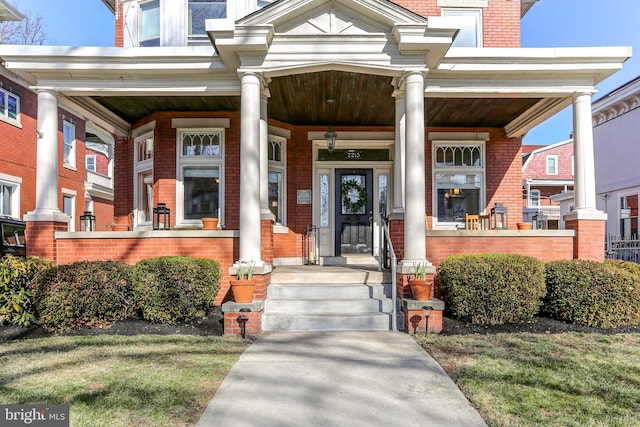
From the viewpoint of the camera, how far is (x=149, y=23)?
8.84m

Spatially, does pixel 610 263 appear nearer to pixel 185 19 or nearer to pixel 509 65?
→ pixel 509 65

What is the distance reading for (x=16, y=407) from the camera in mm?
3207

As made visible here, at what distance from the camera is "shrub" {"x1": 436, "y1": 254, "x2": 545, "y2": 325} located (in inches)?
224

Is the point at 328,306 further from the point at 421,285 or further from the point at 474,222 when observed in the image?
the point at 474,222

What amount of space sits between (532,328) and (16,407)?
18.5ft

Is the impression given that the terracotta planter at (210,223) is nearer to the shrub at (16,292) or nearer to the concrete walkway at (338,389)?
the shrub at (16,292)

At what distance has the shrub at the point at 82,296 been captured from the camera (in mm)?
Answer: 5562

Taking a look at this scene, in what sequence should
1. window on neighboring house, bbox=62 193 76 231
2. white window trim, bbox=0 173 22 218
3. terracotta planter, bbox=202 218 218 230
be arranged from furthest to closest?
window on neighboring house, bbox=62 193 76 231 → white window trim, bbox=0 173 22 218 → terracotta planter, bbox=202 218 218 230

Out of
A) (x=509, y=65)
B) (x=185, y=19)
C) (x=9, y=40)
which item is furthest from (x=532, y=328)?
(x=9, y=40)

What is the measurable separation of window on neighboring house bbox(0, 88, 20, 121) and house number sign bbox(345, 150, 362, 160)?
10572 mm

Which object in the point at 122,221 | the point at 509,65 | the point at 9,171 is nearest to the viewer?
the point at 509,65

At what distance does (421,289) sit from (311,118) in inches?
185

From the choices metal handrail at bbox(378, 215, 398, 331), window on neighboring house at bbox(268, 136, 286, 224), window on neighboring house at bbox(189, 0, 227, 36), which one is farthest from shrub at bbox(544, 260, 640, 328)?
window on neighboring house at bbox(189, 0, 227, 36)

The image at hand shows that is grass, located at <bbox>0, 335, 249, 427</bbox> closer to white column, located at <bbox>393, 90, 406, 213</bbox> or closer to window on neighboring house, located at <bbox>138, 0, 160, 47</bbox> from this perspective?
white column, located at <bbox>393, 90, 406, 213</bbox>
